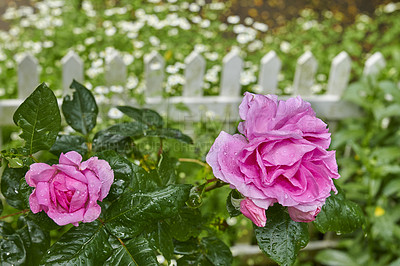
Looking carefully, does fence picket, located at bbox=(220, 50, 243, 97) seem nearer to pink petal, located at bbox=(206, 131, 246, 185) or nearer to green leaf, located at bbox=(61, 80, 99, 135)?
green leaf, located at bbox=(61, 80, 99, 135)

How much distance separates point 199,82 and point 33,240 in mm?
1651

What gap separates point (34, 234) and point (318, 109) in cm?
191

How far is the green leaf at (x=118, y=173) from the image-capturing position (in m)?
0.69

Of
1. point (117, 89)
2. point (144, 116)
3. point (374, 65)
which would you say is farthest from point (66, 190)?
point (374, 65)

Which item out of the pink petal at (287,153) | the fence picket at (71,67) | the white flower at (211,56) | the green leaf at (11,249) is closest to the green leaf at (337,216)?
the pink petal at (287,153)

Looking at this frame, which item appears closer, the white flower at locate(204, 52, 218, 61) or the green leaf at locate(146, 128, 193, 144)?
the green leaf at locate(146, 128, 193, 144)

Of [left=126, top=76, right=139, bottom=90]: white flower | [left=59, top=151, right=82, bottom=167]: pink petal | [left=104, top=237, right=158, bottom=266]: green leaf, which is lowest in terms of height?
[left=126, top=76, right=139, bottom=90]: white flower

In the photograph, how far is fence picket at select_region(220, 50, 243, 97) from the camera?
7.76 ft

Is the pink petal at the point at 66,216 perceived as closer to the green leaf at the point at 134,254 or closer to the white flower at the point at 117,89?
the green leaf at the point at 134,254

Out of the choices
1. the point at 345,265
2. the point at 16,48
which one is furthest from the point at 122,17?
the point at 345,265

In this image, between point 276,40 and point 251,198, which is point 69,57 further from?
point 276,40

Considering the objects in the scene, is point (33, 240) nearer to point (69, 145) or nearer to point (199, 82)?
point (69, 145)

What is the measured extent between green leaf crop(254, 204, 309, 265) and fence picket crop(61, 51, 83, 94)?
1.68m

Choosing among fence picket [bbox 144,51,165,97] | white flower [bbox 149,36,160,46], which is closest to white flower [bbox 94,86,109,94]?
fence picket [bbox 144,51,165,97]
